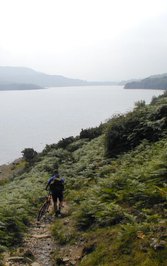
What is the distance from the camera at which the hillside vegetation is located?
869cm

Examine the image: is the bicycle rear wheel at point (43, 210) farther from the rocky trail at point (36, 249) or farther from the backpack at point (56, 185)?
the backpack at point (56, 185)

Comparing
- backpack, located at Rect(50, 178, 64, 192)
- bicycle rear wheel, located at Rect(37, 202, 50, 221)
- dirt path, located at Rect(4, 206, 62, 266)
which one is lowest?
bicycle rear wheel, located at Rect(37, 202, 50, 221)

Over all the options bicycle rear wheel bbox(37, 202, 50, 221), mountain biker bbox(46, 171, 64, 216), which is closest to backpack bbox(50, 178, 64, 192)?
mountain biker bbox(46, 171, 64, 216)

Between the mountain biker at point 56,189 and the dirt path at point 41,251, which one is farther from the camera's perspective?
the mountain biker at point 56,189

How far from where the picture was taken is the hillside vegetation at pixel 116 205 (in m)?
8.69

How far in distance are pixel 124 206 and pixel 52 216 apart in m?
4.80

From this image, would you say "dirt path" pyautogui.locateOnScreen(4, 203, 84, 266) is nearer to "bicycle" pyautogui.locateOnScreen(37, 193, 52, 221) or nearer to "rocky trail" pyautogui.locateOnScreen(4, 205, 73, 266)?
"rocky trail" pyautogui.locateOnScreen(4, 205, 73, 266)

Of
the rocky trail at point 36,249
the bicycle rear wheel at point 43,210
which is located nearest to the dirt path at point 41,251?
the rocky trail at point 36,249

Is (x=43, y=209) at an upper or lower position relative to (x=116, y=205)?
lower

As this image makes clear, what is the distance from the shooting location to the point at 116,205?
36.9 ft

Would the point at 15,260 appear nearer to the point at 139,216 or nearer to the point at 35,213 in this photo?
the point at 139,216

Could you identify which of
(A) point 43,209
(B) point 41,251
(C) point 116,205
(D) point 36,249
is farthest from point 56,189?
(C) point 116,205

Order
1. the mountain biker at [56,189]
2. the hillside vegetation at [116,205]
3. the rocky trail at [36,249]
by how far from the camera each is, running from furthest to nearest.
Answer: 1. the mountain biker at [56,189]
2. the rocky trail at [36,249]
3. the hillside vegetation at [116,205]

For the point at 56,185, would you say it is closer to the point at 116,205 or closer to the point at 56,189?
the point at 56,189
